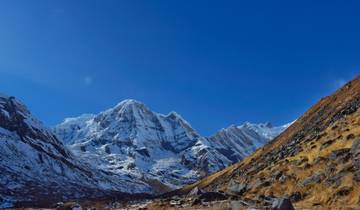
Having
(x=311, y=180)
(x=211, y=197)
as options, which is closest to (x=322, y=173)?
(x=311, y=180)

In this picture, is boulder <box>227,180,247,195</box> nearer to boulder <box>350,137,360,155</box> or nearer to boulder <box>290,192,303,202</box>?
boulder <box>290,192,303,202</box>

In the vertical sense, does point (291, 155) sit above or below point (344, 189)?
above

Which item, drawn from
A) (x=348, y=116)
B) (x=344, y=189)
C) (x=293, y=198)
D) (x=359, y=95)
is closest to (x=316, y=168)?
(x=293, y=198)

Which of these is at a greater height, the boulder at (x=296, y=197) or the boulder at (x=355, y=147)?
the boulder at (x=355, y=147)

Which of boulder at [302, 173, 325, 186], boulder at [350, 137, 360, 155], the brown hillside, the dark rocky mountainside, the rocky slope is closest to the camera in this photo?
the dark rocky mountainside

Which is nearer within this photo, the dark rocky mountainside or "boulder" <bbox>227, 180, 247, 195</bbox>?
the dark rocky mountainside

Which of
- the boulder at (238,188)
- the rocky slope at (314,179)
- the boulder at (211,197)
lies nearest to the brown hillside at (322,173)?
the rocky slope at (314,179)

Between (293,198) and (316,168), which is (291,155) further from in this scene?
→ (293,198)

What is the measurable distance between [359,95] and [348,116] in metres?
15.7

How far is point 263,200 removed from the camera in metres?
47.0

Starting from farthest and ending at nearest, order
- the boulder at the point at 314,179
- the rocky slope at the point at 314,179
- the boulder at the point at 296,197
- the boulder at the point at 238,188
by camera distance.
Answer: the boulder at the point at 238,188 → the boulder at the point at 314,179 → the boulder at the point at 296,197 → the rocky slope at the point at 314,179

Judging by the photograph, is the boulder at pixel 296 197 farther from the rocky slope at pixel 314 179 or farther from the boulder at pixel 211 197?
the boulder at pixel 211 197

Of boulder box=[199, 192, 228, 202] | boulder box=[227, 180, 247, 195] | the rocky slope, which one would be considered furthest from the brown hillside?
boulder box=[199, 192, 228, 202]

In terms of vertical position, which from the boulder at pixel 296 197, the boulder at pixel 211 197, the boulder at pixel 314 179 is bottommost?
the boulder at pixel 296 197
